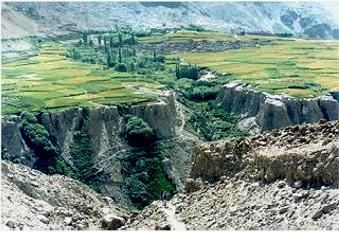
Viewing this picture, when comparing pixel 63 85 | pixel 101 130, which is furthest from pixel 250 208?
pixel 63 85

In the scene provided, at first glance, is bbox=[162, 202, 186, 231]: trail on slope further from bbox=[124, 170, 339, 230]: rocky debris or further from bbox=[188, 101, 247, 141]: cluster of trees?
bbox=[188, 101, 247, 141]: cluster of trees

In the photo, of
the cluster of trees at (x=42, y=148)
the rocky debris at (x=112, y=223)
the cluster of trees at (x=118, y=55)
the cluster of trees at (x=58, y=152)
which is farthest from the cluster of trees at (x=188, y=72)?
the rocky debris at (x=112, y=223)

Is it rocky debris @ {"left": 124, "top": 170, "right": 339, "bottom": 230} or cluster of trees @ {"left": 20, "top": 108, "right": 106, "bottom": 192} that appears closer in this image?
rocky debris @ {"left": 124, "top": 170, "right": 339, "bottom": 230}

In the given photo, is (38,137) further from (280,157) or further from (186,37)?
(186,37)

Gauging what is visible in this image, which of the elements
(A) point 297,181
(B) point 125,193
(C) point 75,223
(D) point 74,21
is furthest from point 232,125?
(D) point 74,21

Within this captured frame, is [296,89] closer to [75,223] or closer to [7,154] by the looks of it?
[7,154]

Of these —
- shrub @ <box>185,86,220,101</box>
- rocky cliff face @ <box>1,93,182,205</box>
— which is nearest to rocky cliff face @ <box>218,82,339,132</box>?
shrub @ <box>185,86,220,101</box>
